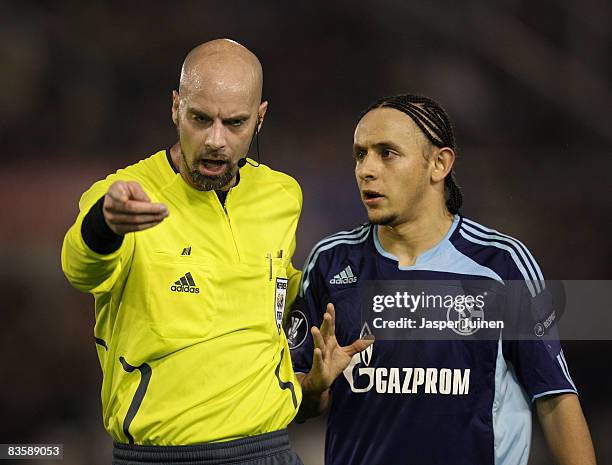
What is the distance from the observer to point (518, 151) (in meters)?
3.88

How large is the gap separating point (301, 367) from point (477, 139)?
165 cm

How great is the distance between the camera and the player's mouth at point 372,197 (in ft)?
8.52

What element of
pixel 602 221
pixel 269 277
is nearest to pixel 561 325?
pixel 602 221

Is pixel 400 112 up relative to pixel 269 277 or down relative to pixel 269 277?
up

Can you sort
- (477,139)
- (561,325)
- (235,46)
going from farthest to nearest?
(477,139)
(561,325)
(235,46)

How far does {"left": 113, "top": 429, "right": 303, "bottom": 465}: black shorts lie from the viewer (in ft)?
7.16

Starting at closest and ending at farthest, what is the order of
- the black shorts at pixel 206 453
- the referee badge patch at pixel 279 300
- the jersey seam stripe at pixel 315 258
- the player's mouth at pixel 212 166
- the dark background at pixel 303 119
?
the black shorts at pixel 206 453 → the player's mouth at pixel 212 166 → the referee badge patch at pixel 279 300 → the jersey seam stripe at pixel 315 258 → the dark background at pixel 303 119

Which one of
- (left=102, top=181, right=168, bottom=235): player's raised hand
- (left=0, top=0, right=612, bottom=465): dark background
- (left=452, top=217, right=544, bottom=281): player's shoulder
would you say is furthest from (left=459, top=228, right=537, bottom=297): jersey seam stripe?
(left=0, top=0, right=612, bottom=465): dark background

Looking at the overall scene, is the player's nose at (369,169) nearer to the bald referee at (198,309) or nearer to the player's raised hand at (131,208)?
the bald referee at (198,309)

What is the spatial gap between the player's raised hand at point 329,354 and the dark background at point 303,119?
145cm

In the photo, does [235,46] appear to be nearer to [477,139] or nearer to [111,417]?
[111,417]

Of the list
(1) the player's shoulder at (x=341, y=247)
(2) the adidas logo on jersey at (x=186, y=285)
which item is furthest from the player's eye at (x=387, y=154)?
(2) the adidas logo on jersey at (x=186, y=285)

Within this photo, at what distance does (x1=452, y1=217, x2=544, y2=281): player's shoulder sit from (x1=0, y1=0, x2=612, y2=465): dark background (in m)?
1.23

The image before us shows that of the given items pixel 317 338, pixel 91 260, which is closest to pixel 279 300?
pixel 317 338
